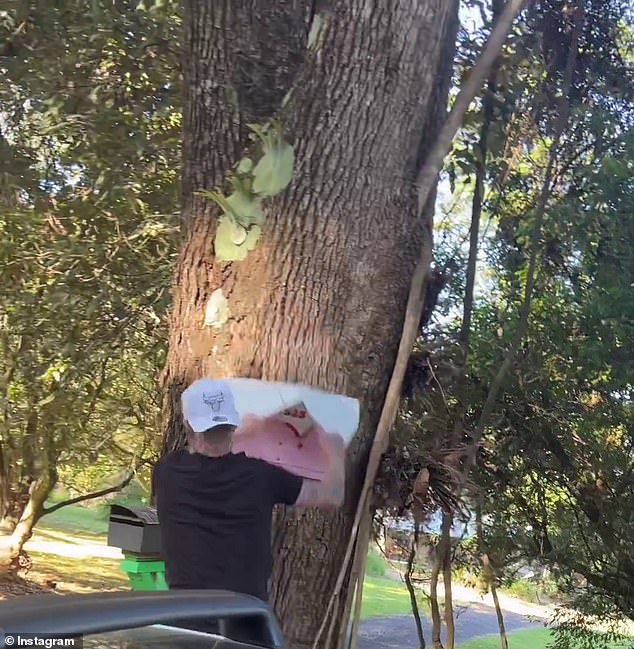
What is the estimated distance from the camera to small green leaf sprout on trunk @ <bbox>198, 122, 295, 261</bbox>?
7.98ft

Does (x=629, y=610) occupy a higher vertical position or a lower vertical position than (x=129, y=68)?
lower

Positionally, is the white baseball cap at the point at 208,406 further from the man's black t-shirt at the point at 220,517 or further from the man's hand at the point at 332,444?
the man's hand at the point at 332,444

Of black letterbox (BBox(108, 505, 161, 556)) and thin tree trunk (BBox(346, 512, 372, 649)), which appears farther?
black letterbox (BBox(108, 505, 161, 556))

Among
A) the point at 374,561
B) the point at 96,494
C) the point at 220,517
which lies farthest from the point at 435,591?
the point at 96,494

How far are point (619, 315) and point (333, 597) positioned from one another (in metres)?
2.15

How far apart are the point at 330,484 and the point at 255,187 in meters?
0.84

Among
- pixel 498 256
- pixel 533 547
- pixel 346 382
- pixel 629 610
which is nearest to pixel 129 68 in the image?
pixel 498 256

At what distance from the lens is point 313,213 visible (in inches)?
95.5

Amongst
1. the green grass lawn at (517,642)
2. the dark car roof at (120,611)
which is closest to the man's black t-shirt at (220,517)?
the dark car roof at (120,611)

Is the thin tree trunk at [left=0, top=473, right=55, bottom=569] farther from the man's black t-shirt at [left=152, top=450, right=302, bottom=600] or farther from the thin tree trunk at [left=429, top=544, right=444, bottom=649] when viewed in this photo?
the man's black t-shirt at [left=152, top=450, right=302, bottom=600]

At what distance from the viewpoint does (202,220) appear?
2.52m

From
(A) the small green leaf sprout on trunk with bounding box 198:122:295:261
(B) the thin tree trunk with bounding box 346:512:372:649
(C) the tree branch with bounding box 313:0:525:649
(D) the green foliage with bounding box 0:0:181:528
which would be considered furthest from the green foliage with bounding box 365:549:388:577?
(D) the green foliage with bounding box 0:0:181:528

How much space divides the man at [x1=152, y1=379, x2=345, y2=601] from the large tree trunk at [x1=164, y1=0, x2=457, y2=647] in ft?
0.19

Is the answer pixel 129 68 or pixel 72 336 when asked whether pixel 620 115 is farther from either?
pixel 72 336
